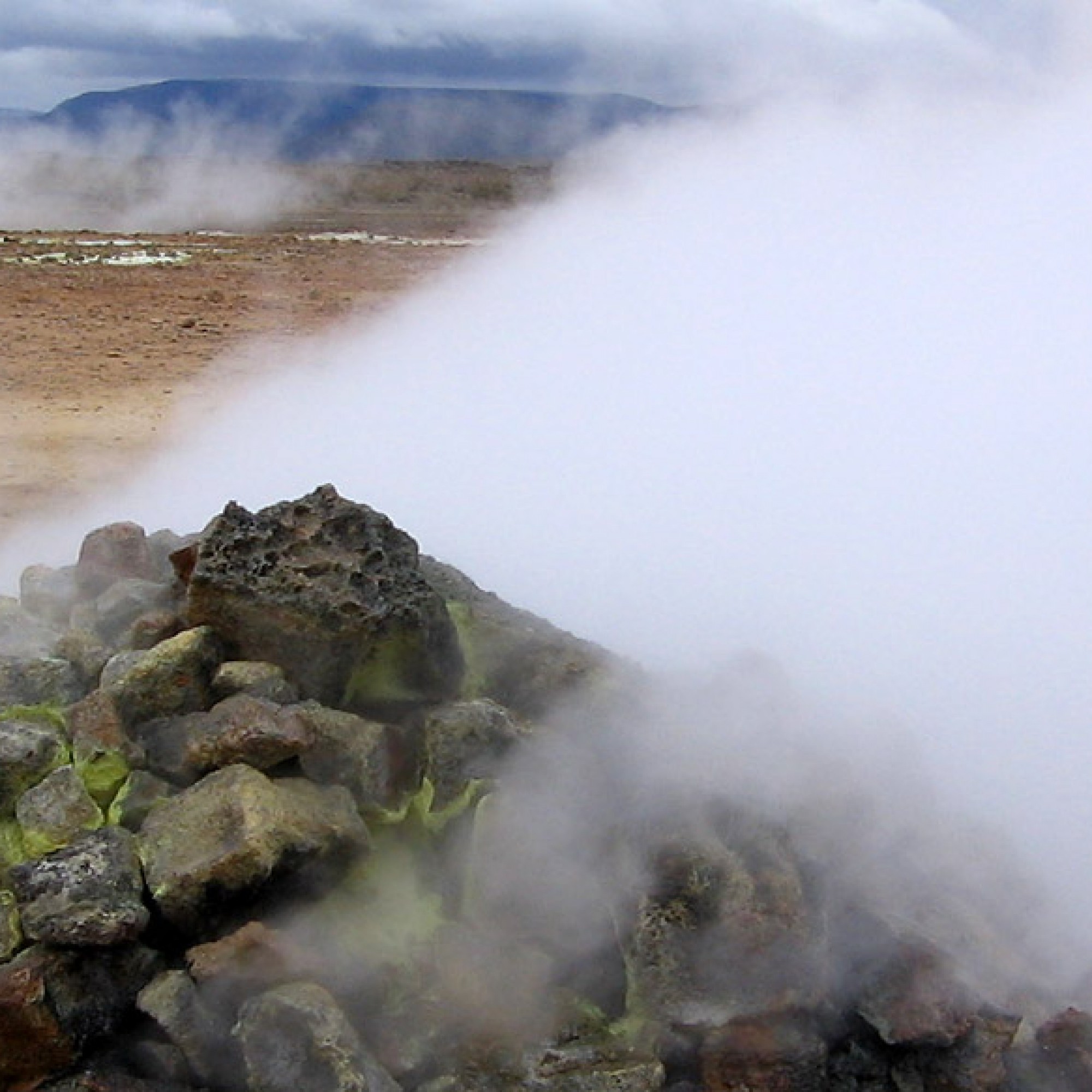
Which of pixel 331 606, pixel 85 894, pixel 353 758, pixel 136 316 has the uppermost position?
pixel 331 606

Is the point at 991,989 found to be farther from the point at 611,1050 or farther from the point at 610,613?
the point at 610,613

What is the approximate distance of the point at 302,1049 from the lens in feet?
7.99

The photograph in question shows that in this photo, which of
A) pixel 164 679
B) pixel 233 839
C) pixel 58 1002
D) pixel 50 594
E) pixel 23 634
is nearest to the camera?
pixel 58 1002

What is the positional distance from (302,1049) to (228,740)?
2.25ft

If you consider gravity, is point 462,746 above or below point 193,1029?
above

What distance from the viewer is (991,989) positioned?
8.92ft

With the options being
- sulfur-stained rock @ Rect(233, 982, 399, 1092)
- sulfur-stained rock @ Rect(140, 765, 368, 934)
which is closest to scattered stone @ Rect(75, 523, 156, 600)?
sulfur-stained rock @ Rect(140, 765, 368, 934)

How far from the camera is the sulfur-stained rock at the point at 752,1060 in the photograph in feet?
8.49

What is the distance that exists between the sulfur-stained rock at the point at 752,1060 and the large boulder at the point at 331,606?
1004 mm

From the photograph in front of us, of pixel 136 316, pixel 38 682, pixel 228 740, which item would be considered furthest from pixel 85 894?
pixel 136 316

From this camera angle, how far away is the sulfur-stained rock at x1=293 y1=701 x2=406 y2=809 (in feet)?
9.57

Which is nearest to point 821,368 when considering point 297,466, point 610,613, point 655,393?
point 655,393

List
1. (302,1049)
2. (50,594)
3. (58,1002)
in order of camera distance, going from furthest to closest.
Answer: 1. (50,594)
2. (58,1002)
3. (302,1049)

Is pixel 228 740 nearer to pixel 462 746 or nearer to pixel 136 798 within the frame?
pixel 136 798
